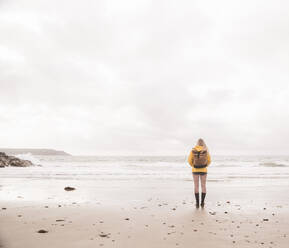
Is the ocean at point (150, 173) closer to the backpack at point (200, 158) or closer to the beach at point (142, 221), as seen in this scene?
the beach at point (142, 221)

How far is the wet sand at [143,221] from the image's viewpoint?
16.9 feet

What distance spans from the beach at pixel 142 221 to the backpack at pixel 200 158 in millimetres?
1330

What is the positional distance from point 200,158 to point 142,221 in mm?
2970

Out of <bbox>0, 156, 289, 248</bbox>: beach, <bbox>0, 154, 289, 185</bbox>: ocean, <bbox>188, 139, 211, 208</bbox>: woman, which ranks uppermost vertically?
<bbox>188, 139, 211, 208</bbox>: woman

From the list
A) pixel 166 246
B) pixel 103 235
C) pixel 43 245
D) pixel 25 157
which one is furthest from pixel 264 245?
pixel 25 157

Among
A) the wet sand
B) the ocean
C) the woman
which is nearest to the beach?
the wet sand

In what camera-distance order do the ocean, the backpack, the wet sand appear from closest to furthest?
the wet sand, the backpack, the ocean

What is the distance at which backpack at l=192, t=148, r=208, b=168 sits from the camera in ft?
28.7

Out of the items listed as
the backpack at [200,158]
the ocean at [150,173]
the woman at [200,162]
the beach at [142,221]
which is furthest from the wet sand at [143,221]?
the ocean at [150,173]

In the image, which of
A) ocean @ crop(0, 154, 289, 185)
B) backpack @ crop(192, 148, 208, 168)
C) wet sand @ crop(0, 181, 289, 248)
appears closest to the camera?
wet sand @ crop(0, 181, 289, 248)

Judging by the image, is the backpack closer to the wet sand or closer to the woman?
the woman

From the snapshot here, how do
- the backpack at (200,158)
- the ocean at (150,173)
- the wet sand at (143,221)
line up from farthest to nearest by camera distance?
the ocean at (150,173), the backpack at (200,158), the wet sand at (143,221)

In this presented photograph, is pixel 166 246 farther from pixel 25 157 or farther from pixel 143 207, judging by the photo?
pixel 25 157

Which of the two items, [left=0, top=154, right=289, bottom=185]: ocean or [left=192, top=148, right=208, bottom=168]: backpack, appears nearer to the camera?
[left=192, top=148, right=208, bottom=168]: backpack
